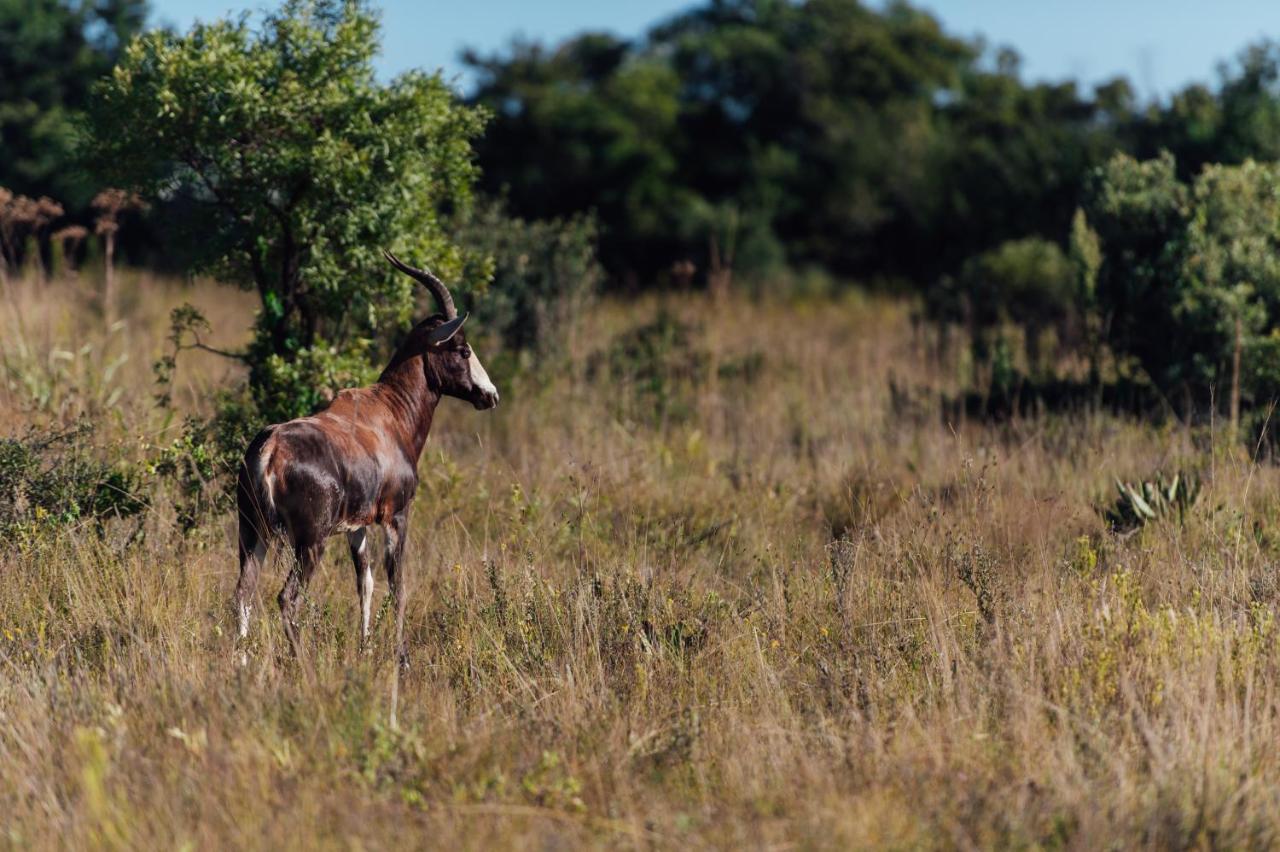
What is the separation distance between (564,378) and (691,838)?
8.78 metres

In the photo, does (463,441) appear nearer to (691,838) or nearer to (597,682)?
(597,682)

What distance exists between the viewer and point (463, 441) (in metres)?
11.0

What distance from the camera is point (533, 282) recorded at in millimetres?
14641

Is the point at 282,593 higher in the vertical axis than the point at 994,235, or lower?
lower

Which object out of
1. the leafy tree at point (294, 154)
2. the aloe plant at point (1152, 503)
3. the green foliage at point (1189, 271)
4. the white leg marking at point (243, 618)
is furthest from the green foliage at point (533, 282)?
the white leg marking at point (243, 618)

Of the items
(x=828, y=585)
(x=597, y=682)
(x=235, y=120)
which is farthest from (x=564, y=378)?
(x=597, y=682)

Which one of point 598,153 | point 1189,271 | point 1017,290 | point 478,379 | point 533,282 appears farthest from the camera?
point 598,153

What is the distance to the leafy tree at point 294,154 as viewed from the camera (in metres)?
8.25

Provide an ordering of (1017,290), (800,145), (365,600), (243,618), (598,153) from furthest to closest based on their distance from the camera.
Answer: (800,145) < (598,153) < (1017,290) < (365,600) < (243,618)

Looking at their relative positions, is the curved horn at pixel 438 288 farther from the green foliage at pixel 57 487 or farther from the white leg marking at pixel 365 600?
the green foliage at pixel 57 487

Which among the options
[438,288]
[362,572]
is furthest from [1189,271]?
[362,572]

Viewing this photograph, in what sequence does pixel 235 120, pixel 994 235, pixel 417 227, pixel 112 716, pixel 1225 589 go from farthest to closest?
1. pixel 994 235
2. pixel 417 227
3. pixel 235 120
4. pixel 1225 589
5. pixel 112 716

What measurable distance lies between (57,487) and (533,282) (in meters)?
7.52

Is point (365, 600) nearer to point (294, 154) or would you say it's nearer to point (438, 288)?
point (438, 288)
